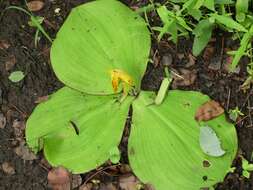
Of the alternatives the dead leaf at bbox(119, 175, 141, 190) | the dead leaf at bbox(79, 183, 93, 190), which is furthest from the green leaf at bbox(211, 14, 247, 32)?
the dead leaf at bbox(79, 183, 93, 190)

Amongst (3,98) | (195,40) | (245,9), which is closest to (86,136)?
(3,98)

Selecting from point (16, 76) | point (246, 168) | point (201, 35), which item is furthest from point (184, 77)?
point (16, 76)

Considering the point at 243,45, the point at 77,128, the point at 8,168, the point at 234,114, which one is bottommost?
the point at 8,168

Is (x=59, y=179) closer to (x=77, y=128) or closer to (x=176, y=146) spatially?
(x=77, y=128)

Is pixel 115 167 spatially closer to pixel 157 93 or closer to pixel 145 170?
pixel 145 170

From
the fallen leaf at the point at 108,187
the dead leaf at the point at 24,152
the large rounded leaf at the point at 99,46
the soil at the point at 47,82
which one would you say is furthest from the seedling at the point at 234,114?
the dead leaf at the point at 24,152

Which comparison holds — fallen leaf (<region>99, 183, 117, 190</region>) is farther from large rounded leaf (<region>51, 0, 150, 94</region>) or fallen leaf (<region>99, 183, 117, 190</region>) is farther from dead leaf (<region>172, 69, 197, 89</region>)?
dead leaf (<region>172, 69, 197, 89</region>)

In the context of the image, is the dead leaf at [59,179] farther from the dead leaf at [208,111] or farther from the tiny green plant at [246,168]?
the tiny green plant at [246,168]
